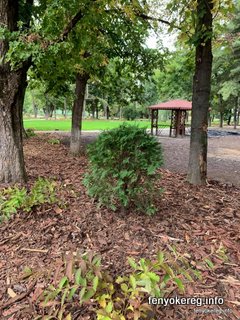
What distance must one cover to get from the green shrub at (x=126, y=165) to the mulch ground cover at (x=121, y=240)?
246 mm

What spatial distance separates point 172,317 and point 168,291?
0.20 meters

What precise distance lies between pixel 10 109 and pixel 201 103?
3007 mm

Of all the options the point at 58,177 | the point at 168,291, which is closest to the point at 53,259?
the point at 168,291

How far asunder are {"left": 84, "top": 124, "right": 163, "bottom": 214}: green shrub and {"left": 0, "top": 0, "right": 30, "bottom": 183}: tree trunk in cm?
152

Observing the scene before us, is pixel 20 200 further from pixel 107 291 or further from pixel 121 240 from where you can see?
pixel 107 291

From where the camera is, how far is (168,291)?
206 cm

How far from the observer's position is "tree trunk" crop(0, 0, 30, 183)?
3.75m

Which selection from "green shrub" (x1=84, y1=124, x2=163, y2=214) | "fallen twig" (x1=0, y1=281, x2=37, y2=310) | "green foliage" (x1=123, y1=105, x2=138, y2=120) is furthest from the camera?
"green foliage" (x1=123, y1=105, x2=138, y2=120)

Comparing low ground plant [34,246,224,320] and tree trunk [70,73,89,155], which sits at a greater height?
tree trunk [70,73,89,155]

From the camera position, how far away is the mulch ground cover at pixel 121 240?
81.5 inches

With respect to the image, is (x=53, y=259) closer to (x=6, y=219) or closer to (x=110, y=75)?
(x=6, y=219)

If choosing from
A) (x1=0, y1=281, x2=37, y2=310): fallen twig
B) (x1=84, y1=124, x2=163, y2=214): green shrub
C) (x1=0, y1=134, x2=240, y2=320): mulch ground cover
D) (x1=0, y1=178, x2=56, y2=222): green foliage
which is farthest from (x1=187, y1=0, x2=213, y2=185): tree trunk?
(x1=0, y1=281, x2=37, y2=310): fallen twig

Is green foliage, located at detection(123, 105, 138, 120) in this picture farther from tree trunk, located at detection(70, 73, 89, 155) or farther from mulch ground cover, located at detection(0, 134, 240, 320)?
mulch ground cover, located at detection(0, 134, 240, 320)

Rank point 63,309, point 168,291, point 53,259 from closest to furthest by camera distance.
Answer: point 63,309 < point 168,291 < point 53,259
